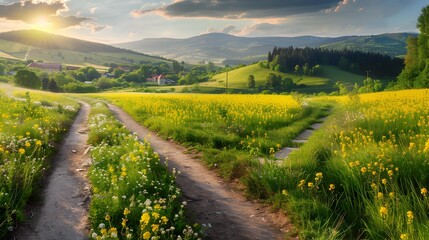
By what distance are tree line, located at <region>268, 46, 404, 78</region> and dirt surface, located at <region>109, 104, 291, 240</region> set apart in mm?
129908

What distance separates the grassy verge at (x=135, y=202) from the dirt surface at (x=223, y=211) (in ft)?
1.56

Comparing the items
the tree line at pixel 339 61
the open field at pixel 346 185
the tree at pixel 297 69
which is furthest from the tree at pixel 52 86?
the open field at pixel 346 185

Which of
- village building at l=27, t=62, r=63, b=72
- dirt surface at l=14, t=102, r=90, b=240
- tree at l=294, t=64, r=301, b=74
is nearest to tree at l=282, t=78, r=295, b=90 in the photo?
tree at l=294, t=64, r=301, b=74

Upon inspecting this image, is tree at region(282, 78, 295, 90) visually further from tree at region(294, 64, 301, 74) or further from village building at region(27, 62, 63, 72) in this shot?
village building at region(27, 62, 63, 72)

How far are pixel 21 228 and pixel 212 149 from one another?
6887 mm

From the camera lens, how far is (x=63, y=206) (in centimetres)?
688

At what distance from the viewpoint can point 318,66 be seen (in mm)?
134000

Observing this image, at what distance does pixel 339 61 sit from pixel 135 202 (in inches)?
5976

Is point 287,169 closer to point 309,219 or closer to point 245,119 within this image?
point 309,219

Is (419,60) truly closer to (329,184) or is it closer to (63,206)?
(329,184)

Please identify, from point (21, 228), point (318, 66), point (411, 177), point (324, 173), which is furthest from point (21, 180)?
point (318, 66)

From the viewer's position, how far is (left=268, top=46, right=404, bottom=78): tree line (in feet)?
427

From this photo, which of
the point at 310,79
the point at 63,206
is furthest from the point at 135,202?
the point at 310,79

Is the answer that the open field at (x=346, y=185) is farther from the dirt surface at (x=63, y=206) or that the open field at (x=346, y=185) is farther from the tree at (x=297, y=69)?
the tree at (x=297, y=69)
